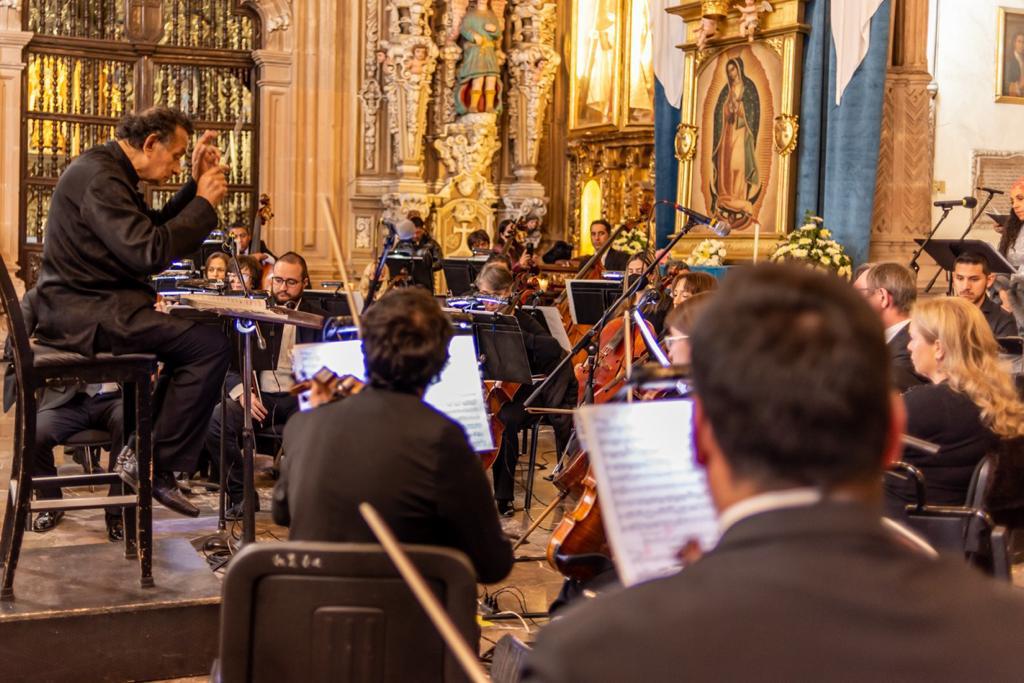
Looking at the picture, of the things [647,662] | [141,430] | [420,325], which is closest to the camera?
[647,662]

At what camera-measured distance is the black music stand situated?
20.7ft

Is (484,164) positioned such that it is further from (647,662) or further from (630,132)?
(647,662)

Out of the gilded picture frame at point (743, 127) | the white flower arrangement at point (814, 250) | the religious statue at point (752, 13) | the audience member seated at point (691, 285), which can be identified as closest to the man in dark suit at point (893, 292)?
the audience member seated at point (691, 285)

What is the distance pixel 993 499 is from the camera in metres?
4.79

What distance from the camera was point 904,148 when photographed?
31.9ft

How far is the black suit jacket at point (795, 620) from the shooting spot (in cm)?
114

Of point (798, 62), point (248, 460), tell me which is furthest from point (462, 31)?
point (248, 460)

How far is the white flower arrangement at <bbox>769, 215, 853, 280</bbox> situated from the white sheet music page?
7.40 m

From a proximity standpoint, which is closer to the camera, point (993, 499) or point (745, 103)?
point (993, 499)

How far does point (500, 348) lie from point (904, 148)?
15.5 ft

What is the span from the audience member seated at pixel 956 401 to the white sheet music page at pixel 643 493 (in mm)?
2598

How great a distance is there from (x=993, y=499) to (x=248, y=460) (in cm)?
272

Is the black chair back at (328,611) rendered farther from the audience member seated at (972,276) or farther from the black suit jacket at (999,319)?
the black suit jacket at (999,319)

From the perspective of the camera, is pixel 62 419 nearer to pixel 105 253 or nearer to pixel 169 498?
pixel 169 498
